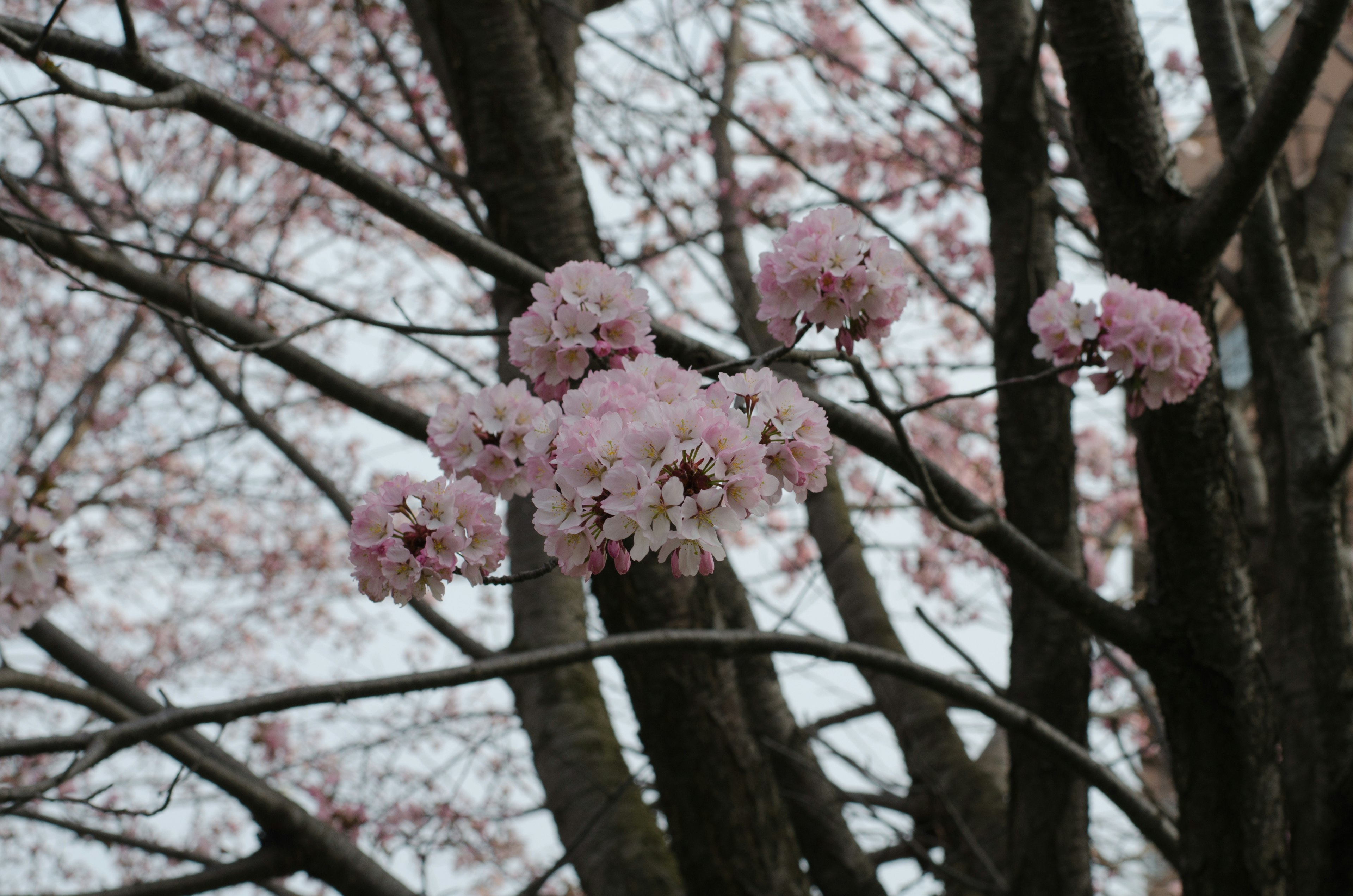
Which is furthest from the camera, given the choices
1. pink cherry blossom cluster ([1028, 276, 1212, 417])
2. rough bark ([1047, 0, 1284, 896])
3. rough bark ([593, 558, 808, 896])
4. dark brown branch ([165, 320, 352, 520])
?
dark brown branch ([165, 320, 352, 520])

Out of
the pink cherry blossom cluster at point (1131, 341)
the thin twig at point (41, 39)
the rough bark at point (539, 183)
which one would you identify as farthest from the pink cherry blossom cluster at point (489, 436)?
the rough bark at point (539, 183)

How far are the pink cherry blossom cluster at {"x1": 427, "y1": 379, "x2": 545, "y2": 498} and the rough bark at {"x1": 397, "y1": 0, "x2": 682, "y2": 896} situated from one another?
122cm

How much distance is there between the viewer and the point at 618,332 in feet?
4.41

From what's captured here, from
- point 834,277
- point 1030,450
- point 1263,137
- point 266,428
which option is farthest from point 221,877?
point 1263,137

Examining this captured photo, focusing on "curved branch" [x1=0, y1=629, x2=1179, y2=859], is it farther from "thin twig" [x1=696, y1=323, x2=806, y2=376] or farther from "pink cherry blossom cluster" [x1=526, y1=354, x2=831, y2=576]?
"pink cherry blossom cluster" [x1=526, y1=354, x2=831, y2=576]

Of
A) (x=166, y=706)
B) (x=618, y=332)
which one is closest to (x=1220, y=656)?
(x=618, y=332)

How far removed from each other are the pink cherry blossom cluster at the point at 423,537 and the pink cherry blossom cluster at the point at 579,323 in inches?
10.1

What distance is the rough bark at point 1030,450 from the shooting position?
102 inches

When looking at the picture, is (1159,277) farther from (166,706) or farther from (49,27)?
(166,706)

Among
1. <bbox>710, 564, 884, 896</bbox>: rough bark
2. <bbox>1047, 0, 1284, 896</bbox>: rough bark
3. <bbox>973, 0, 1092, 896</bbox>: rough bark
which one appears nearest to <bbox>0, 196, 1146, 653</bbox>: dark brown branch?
<bbox>1047, 0, 1284, 896</bbox>: rough bark

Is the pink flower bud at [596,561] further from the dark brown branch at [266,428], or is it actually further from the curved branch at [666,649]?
the dark brown branch at [266,428]

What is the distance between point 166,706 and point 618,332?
1232 mm

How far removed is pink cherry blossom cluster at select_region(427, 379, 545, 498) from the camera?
1.32 metres

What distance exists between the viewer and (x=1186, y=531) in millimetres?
2068
